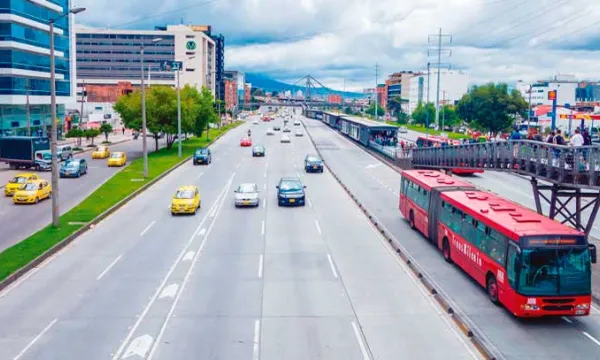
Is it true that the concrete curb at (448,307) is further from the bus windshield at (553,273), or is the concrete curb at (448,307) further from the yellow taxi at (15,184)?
the yellow taxi at (15,184)

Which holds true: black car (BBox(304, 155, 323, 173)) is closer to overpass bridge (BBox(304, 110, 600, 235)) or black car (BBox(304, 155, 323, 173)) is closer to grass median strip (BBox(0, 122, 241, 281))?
grass median strip (BBox(0, 122, 241, 281))

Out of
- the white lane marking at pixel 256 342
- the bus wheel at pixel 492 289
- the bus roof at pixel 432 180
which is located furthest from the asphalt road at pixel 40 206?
the bus wheel at pixel 492 289

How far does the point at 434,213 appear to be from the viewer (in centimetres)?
2909

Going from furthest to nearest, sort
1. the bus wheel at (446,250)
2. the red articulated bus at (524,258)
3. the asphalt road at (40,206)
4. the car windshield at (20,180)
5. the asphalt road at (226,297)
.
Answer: the car windshield at (20,180) → the asphalt road at (40,206) → the bus wheel at (446,250) → the red articulated bus at (524,258) → the asphalt road at (226,297)

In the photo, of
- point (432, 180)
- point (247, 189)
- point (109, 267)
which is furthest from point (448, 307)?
point (247, 189)

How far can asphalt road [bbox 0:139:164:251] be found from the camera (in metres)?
32.1

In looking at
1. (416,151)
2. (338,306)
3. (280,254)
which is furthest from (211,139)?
(338,306)

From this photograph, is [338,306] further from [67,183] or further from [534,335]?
[67,183]

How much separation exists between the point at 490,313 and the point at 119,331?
10407mm

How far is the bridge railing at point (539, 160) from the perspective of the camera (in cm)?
2245

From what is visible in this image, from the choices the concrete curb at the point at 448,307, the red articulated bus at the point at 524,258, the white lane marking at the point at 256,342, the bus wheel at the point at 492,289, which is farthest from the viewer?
the bus wheel at the point at 492,289

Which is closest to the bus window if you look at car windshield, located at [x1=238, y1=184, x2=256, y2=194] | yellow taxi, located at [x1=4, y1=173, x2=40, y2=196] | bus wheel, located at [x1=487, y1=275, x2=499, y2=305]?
bus wheel, located at [x1=487, y1=275, x2=499, y2=305]

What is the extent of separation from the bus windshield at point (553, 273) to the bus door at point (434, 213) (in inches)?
379

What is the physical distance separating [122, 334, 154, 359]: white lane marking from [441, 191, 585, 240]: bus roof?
10.3 metres
